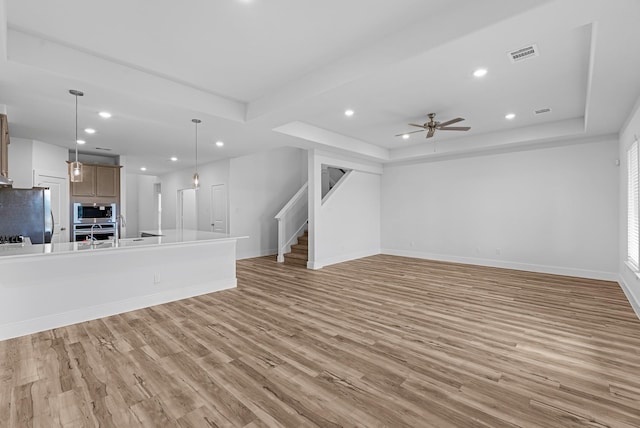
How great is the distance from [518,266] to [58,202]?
9.97 meters

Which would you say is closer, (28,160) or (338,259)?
(28,160)

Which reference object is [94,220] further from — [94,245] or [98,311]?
[98,311]

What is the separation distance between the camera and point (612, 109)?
406 cm

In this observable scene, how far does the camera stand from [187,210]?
9.48 m

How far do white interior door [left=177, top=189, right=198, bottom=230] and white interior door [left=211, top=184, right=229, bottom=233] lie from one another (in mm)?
1012

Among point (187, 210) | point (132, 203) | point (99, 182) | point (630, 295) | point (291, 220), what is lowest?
point (630, 295)

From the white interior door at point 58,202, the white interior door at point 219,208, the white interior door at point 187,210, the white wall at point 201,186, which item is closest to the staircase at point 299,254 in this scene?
the white interior door at point 219,208

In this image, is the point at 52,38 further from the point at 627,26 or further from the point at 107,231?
the point at 107,231

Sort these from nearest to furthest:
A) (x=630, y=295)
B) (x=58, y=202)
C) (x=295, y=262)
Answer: (x=630, y=295) → (x=58, y=202) → (x=295, y=262)

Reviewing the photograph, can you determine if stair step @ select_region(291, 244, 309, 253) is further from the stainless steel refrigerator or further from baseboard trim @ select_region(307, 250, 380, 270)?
the stainless steel refrigerator

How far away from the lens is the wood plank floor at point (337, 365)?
1.92 meters

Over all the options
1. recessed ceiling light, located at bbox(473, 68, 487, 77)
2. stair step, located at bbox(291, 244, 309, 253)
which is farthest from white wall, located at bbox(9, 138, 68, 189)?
recessed ceiling light, located at bbox(473, 68, 487, 77)

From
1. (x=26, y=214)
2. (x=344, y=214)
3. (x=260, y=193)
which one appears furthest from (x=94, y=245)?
(x=344, y=214)

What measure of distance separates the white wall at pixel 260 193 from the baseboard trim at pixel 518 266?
3.69 metres
